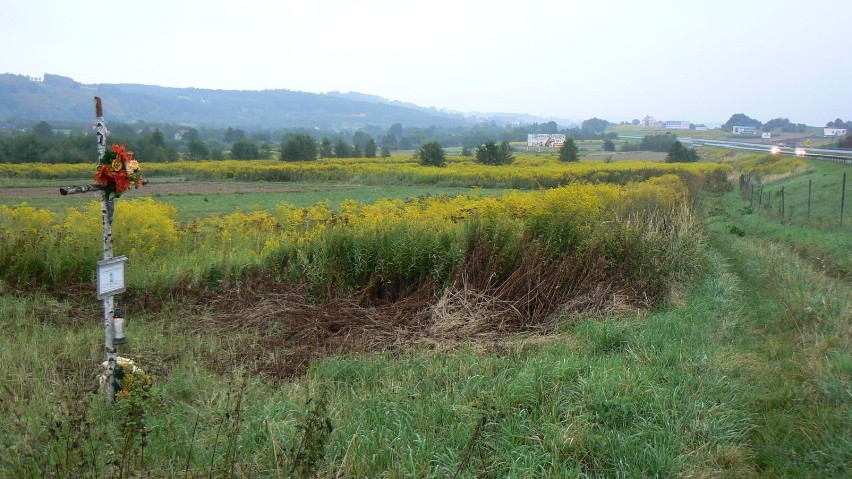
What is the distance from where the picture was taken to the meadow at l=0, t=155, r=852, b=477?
341cm

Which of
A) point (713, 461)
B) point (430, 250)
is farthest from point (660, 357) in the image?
point (430, 250)

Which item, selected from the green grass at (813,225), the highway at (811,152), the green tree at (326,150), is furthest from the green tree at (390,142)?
the green grass at (813,225)

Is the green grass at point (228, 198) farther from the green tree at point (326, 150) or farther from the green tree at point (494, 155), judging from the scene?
the green tree at point (326, 150)


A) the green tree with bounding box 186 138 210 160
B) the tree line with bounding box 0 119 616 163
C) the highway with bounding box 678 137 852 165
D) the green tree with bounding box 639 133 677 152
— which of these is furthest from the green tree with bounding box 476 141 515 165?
the green tree with bounding box 639 133 677 152

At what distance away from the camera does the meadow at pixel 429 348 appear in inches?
134

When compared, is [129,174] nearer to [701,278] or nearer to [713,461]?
[713,461]

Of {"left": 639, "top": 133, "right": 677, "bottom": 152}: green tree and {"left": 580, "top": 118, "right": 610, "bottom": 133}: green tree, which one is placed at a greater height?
{"left": 580, "top": 118, "right": 610, "bottom": 133}: green tree

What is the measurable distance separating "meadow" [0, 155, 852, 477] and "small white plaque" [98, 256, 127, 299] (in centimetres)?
69

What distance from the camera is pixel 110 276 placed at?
163 inches

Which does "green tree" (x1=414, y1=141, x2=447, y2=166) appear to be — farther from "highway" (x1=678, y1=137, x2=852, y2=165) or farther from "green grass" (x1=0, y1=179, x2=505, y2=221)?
"highway" (x1=678, y1=137, x2=852, y2=165)

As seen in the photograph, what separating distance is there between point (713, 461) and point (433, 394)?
5.89 ft

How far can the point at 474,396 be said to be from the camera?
167 inches

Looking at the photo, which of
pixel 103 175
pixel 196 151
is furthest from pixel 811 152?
pixel 103 175

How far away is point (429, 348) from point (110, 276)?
2.77 metres
